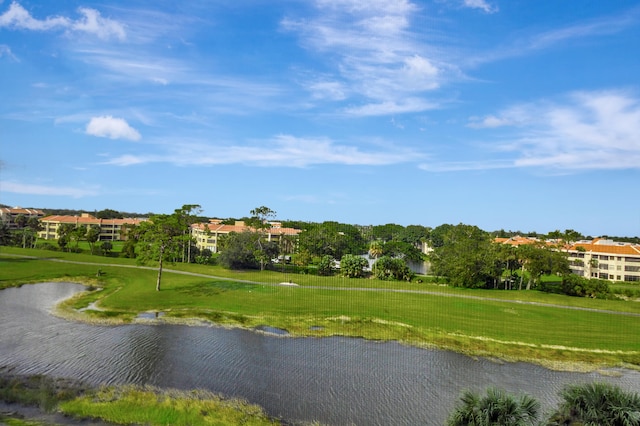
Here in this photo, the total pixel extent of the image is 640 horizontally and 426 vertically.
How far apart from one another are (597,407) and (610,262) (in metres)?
68.7

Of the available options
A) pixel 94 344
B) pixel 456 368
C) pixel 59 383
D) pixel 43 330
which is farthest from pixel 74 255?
pixel 456 368

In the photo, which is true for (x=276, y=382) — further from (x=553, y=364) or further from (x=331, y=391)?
(x=553, y=364)

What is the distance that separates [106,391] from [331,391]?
10.1 metres

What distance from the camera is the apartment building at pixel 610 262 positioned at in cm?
7019

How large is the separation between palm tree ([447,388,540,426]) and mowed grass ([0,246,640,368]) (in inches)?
502

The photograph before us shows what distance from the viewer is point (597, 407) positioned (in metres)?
14.8

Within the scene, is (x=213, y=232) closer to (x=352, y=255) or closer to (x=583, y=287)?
(x=352, y=255)

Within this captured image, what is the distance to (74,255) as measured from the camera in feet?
213

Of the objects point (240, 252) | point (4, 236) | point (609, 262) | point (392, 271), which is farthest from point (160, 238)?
point (609, 262)

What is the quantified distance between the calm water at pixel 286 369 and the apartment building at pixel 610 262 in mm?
54368

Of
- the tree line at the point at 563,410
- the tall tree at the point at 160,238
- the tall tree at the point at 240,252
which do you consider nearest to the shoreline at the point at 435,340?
the tall tree at the point at 160,238

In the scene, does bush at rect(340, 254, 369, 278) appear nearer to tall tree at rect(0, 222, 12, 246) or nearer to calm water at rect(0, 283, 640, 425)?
calm water at rect(0, 283, 640, 425)

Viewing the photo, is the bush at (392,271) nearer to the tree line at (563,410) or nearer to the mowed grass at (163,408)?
the mowed grass at (163,408)

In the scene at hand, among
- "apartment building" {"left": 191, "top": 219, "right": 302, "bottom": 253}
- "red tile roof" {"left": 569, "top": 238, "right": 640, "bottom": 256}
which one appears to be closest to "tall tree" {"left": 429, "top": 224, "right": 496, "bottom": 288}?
"red tile roof" {"left": 569, "top": 238, "right": 640, "bottom": 256}
